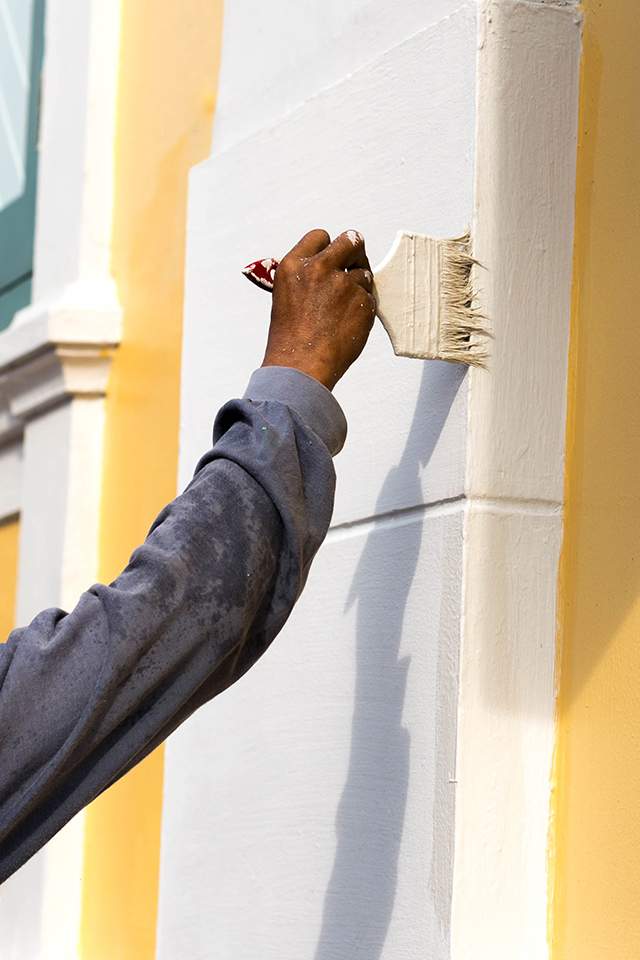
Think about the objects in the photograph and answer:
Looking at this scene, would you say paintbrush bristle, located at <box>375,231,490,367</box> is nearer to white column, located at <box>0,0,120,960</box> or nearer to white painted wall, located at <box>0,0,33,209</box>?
white column, located at <box>0,0,120,960</box>

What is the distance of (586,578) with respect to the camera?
2.04 meters

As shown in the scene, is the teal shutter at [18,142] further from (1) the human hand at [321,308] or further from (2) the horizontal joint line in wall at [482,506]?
(1) the human hand at [321,308]

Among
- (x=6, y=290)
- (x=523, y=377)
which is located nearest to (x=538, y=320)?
(x=523, y=377)

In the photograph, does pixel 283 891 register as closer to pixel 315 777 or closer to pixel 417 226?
pixel 315 777

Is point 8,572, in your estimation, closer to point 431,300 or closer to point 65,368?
point 65,368

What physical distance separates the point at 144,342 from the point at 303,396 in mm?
1305

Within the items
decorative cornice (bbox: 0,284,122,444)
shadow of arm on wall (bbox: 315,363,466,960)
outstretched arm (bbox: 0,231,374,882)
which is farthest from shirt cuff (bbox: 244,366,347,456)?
decorative cornice (bbox: 0,284,122,444)

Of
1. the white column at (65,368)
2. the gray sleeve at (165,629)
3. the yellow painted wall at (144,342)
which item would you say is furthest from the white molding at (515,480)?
the white column at (65,368)

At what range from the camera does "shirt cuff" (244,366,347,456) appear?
72.8 inches

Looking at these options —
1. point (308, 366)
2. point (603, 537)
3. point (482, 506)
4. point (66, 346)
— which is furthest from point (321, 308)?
point (66, 346)

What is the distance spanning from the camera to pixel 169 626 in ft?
5.68

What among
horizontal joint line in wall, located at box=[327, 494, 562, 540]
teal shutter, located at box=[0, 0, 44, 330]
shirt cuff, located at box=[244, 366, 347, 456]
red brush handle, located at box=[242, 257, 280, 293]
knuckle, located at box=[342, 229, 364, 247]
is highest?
teal shutter, located at box=[0, 0, 44, 330]

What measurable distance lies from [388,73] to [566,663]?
79 centimetres

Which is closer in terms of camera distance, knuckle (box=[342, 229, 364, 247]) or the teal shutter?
knuckle (box=[342, 229, 364, 247])
